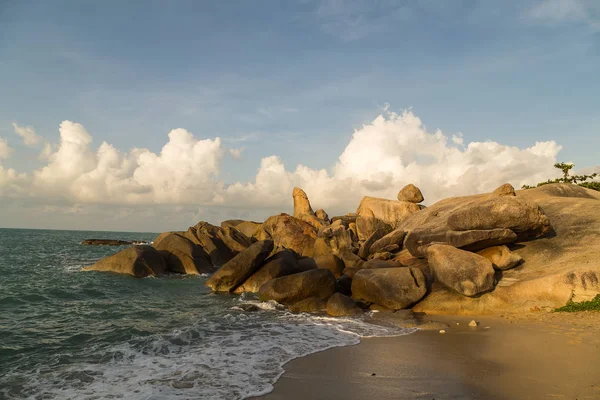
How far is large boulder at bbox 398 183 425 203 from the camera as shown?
130ft

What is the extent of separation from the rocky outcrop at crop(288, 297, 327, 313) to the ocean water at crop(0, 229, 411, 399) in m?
0.60

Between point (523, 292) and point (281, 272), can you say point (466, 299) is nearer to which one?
point (523, 292)

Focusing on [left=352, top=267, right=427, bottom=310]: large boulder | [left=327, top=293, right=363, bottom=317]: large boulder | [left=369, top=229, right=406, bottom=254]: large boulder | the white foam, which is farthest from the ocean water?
[left=369, top=229, right=406, bottom=254]: large boulder

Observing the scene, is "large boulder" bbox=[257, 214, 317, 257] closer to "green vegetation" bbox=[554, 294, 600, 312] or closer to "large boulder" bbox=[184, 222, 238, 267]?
"large boulder" bbox=[184, 222, 238, 267]

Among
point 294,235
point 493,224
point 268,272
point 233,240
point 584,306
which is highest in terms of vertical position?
point 493,224

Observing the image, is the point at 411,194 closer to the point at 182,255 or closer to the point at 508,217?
the point at 508,217

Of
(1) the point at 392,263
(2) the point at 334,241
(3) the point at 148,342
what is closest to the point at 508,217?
(1) the point at 392,263

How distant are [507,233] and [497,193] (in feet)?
22.3

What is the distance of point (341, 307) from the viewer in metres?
17.8

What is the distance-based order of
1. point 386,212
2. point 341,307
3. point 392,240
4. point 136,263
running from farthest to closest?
point 386,212, point 136,263, point 392,240, point 341,307

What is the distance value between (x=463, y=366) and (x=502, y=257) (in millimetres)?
10458

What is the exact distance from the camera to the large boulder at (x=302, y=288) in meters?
19.8

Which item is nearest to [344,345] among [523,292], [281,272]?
→ [523,292]

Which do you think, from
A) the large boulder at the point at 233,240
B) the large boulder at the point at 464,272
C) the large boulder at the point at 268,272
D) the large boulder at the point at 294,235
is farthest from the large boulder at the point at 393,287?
the large boulder at the point at 233,240
